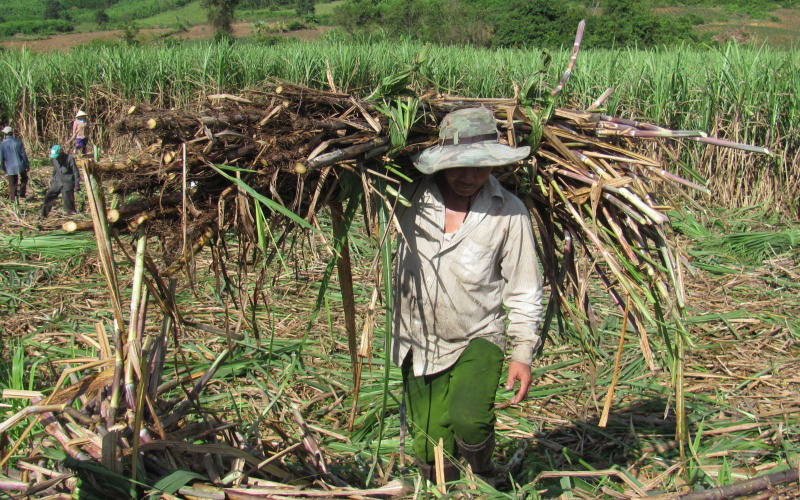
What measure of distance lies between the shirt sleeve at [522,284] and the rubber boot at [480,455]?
357mm

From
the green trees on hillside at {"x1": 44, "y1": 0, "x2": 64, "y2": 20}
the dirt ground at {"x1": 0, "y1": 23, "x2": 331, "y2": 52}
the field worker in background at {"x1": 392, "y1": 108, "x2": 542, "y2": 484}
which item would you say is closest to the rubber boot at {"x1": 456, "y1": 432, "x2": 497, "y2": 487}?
the field worker in background at {"x1": 392, "y1": 108, "x2": 542, "y2": 484}

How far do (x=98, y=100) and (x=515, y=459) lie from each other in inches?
454

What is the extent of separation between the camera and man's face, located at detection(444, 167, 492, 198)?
7.80 ft

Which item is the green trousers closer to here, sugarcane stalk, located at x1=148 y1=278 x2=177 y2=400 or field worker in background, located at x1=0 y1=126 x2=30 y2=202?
sugarcane stalk, located at x1=148 y1=278 x2=177 y2=400

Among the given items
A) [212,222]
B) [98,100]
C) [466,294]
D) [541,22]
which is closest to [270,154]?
[212,222]

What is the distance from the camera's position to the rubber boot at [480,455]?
2.54 metres

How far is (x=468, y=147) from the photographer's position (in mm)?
2371

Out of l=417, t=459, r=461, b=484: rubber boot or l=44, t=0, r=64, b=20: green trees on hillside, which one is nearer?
l=417, t=459, r=461, b=484: rubber boot

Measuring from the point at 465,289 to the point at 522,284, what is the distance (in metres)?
0.23

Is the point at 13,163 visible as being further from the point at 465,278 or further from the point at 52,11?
the point at 52,11

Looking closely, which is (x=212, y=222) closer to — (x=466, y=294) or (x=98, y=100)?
(x=466, y=294)

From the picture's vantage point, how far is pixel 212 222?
82.7 inches

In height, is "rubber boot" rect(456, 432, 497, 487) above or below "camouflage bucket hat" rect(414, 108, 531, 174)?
below

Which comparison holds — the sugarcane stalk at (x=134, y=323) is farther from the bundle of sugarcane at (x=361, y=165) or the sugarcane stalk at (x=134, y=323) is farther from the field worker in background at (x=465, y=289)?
the field worker in background at (x=465, y=289)
